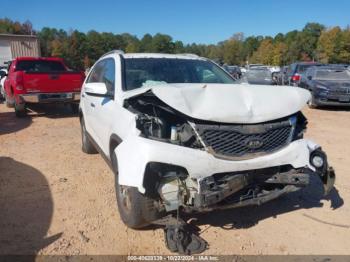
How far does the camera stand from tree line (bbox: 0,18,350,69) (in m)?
72.6

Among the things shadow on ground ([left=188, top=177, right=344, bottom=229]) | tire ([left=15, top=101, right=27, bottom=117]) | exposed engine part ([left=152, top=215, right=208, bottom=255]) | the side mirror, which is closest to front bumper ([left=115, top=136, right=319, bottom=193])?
exposed engine part ([left=152, top=215, right=208, bottom=255])

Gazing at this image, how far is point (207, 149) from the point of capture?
3.12 metres

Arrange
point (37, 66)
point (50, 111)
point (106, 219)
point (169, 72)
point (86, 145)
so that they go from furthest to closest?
point (50, 111) → point (37, 66) → point (86, 145) → point (169, 72) → point (106, 219)

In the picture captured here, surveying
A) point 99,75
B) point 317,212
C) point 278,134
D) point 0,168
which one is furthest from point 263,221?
point 0,168

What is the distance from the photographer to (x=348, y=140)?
7656 millimetres

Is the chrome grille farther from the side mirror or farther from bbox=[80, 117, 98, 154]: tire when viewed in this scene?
bbox=[80, 117, 98, 154]: tire

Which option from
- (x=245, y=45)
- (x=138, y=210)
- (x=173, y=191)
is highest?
(x=245, y=45)

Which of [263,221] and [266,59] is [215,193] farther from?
[266,59]

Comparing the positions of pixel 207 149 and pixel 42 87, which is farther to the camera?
pixel 42 87

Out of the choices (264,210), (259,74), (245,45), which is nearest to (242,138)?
(264,210)

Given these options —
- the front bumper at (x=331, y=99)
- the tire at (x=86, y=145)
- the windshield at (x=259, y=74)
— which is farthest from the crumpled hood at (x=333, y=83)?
the tire at (x=86, y=145)

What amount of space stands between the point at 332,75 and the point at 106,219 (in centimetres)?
1191

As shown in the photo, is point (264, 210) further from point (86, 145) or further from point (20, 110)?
point (20, 110)

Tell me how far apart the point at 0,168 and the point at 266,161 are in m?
4.42
